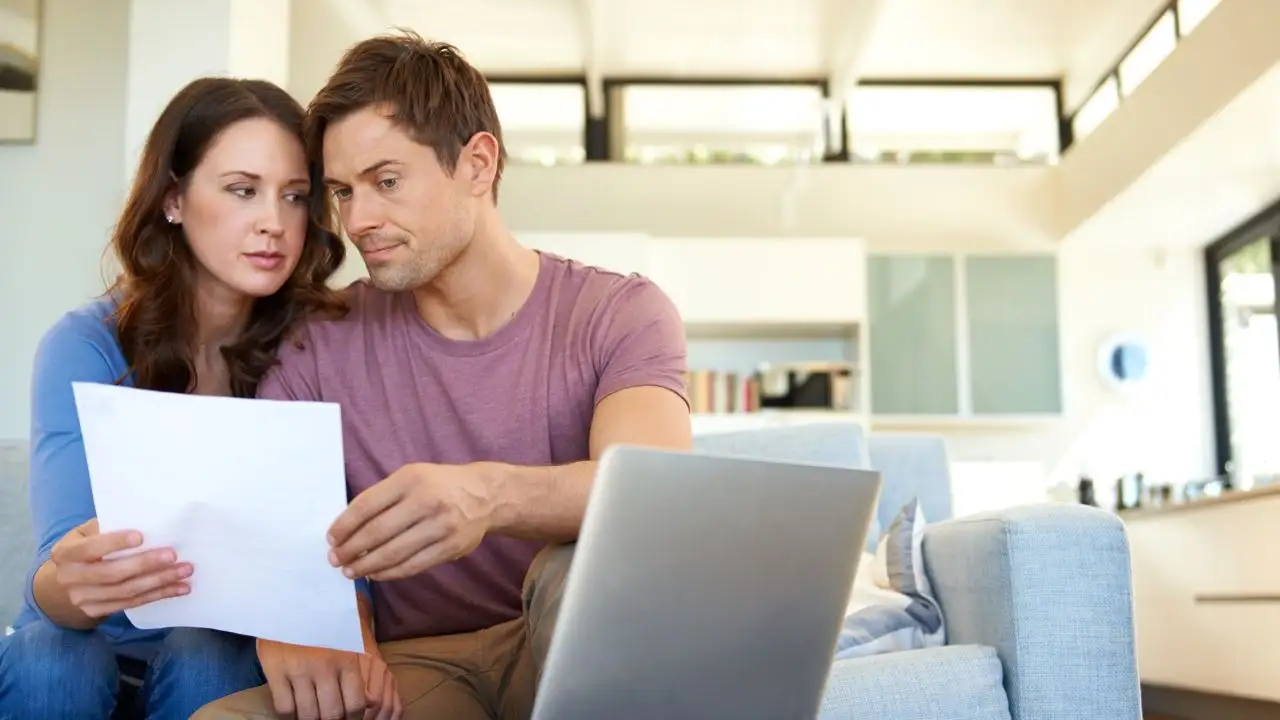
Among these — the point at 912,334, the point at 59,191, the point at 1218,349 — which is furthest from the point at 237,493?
the point at 1218,349

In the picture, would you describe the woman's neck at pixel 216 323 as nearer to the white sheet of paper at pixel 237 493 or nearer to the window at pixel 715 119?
the white sheet of paper at pixel 237 493

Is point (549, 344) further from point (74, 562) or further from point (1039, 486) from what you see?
point (1039, 486)

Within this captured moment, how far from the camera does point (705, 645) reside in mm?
1023

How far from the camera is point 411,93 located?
1.66 metres

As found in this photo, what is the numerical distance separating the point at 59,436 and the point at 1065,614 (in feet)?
4.07

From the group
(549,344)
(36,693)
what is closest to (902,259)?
(549,344)

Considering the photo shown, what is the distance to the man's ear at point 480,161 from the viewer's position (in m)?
1.71

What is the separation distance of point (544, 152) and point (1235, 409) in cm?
386

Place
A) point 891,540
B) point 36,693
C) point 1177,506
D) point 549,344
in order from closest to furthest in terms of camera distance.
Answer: point 36,693
point 549,344
point 891,540
point 1177,506

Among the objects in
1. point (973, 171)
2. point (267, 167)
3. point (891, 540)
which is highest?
point (973, 171)

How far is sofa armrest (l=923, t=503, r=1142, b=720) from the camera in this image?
1.57 meters

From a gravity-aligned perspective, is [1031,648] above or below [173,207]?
below

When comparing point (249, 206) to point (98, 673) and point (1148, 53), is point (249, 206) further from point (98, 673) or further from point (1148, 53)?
point (1148, 53)

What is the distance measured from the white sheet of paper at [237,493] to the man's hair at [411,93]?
0.69 m
